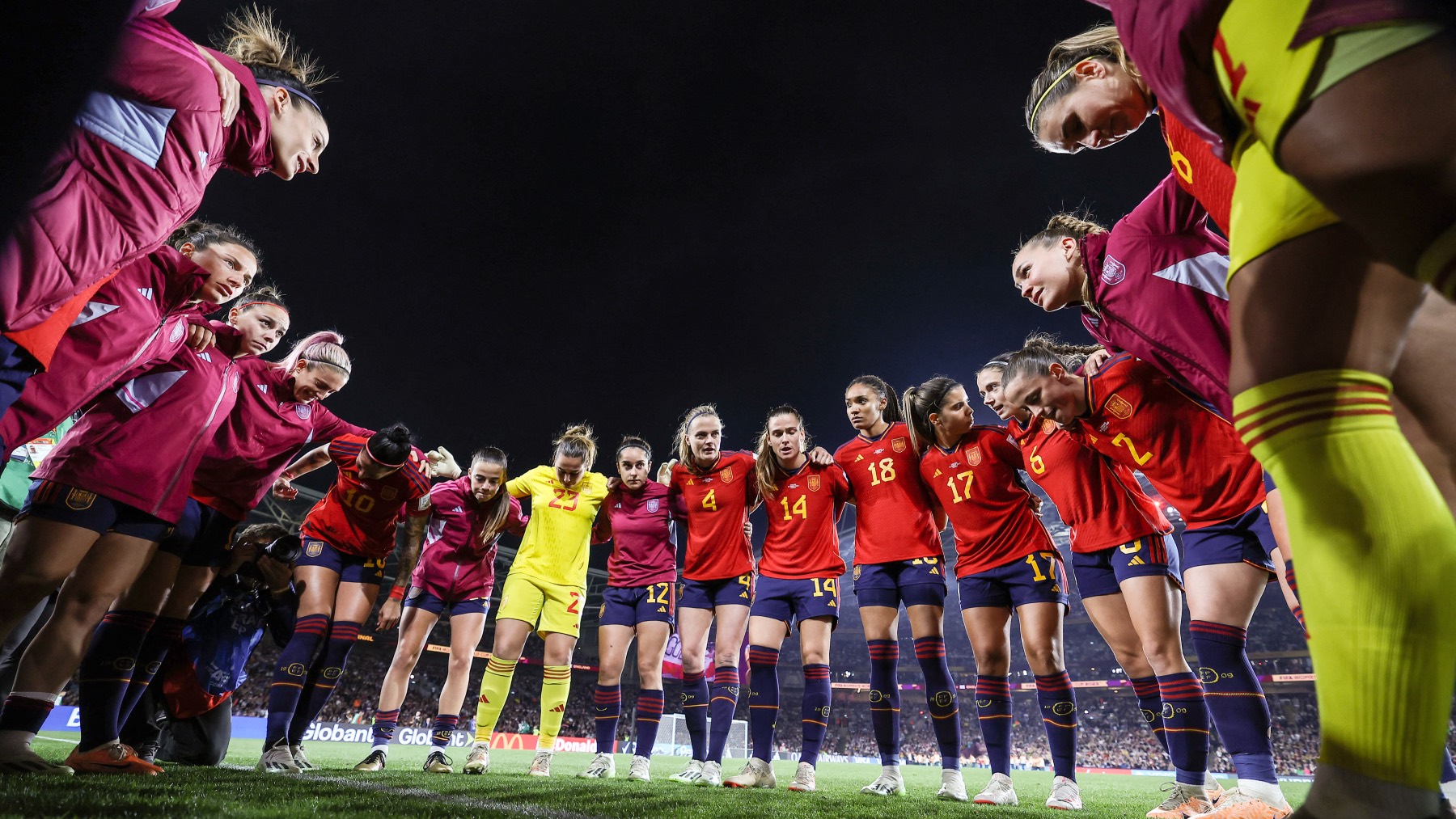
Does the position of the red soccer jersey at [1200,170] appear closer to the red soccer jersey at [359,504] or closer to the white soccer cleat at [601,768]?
the white soccer cleat at [601,768]

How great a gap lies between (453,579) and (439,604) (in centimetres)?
25

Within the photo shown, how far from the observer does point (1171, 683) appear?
329cm

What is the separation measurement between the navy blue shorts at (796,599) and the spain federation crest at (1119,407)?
7.92 feet

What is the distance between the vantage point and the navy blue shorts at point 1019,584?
14.2 feet

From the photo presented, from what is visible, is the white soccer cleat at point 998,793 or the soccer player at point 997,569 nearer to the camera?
the white soccer cleat at point 998,793

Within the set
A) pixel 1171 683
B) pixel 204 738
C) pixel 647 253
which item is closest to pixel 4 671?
pixel 204 738

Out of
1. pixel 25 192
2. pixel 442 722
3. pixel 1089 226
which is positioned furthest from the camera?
pixel 442 722

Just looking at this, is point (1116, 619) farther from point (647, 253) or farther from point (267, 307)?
point (647, 253)

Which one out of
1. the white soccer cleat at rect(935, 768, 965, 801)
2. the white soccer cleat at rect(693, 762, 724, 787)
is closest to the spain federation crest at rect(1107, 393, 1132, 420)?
the white soccer cleat at rect(935, 768, 965, 801)

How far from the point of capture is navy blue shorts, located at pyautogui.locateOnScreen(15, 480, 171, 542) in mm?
2613

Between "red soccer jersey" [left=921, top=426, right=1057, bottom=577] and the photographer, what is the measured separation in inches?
168

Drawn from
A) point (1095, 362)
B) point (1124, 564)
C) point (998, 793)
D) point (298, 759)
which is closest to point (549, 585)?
point (298, 759)

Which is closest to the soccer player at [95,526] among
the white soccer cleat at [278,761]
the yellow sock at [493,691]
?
the white soccer cleat at [278,761]

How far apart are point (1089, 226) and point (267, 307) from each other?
15.2 ft
